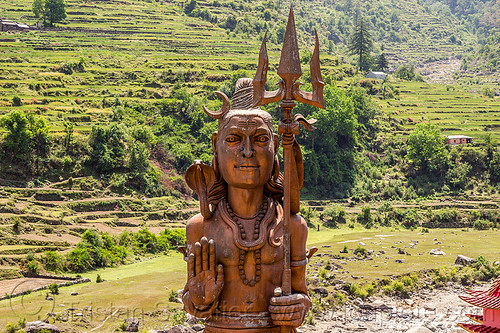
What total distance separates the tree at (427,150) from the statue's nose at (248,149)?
53106mm

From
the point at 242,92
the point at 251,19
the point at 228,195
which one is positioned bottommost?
the point at 228,195

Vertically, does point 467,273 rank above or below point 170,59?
below

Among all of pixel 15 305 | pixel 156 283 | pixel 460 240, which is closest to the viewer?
pixel 15 305

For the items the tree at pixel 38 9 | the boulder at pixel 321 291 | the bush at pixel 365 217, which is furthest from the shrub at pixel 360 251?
the tree at pixel 38 9

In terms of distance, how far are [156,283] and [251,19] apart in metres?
82.2

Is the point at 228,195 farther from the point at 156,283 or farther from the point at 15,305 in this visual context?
the point at 156,283

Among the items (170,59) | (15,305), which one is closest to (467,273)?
(15,305)

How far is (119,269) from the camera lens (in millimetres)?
33406

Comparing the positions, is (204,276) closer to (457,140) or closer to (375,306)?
(375,306)

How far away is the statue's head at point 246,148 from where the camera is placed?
8.53m

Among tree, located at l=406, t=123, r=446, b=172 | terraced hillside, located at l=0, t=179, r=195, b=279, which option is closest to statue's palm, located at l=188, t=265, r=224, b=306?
terraced hillside, located at l=0, t=179, r=195, b=279

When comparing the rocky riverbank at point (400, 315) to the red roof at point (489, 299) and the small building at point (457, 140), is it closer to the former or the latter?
the red roof at point (489, 299)

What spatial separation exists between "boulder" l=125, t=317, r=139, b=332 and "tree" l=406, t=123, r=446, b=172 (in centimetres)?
4110

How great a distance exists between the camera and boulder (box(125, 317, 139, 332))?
2308cm
